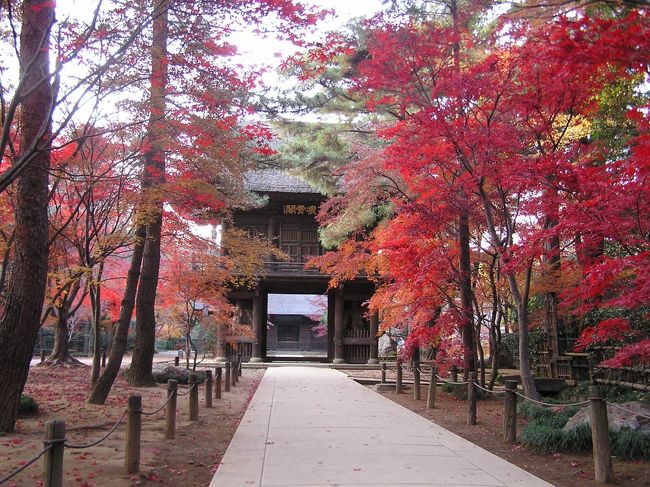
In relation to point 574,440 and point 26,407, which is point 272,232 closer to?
point 26,407

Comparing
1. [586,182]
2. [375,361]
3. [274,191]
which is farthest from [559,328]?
[274,191]

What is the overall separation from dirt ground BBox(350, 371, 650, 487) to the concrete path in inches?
15.8

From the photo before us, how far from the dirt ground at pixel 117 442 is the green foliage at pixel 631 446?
4.76m

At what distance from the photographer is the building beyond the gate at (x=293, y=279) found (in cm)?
2500

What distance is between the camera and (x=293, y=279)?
25188mm

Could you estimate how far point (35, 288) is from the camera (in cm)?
746

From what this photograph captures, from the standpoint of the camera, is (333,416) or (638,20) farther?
(333,416)

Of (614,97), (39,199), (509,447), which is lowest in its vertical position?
(509,447)

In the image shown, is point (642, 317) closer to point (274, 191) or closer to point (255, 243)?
point (255, 243)

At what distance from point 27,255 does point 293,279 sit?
18.0 metres

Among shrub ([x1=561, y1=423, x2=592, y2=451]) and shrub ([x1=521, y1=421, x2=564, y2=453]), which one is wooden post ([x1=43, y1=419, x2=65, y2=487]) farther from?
shrub ([x1=561, y1=423, x2=592, y2=451])

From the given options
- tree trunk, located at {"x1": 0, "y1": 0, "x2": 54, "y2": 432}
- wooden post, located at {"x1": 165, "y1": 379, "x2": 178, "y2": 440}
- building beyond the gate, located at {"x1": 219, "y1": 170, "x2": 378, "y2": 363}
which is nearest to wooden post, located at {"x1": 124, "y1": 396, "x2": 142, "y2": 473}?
wooden post, located at {"x1": 165, "y1": 379, "x2": 178, "y2": 440}

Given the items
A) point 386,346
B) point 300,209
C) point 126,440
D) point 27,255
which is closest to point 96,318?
point 27,255

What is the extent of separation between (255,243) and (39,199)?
30.3 ft
